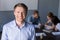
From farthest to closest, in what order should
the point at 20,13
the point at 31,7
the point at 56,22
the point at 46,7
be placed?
the point at 46,7 → the point at 31,7 → the point at 56,22 → the point at 20,13

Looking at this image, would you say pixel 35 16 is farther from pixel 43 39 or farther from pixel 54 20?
pixel 43 39

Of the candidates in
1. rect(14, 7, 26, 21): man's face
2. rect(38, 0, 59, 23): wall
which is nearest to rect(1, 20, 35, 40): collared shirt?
rect(14, 7, 26, 21): man's face

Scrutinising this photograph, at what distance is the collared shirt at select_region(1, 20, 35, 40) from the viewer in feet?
4.80

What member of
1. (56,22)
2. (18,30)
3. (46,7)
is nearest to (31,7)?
(46,7)

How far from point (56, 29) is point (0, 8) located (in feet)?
8.64

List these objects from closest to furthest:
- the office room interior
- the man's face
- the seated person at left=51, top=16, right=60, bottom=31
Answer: the man's face, the seated person at left=51, top=16, right=60, bottom=31, the office room interior

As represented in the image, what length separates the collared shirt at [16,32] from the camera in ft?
4.80

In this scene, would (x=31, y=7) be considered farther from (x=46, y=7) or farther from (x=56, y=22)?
(x=56, y=22)

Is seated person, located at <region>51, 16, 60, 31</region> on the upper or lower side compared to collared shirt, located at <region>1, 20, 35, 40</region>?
lower

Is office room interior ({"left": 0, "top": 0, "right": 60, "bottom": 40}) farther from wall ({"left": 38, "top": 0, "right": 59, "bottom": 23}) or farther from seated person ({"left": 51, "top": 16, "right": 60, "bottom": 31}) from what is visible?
seated person ({"left": 51, "top": 16, "right": 60, "bottom": 31})

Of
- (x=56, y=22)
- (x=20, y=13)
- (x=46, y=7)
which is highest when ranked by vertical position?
(x=20, y=13)

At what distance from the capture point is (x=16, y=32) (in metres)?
1.48

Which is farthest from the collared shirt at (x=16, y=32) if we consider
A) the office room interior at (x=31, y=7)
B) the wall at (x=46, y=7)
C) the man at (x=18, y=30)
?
the wall at (x=46, y=7)

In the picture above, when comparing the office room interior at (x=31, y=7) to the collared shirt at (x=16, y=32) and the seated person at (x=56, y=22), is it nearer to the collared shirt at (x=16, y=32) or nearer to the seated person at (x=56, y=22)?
the seated person at (x=56, y=22)
